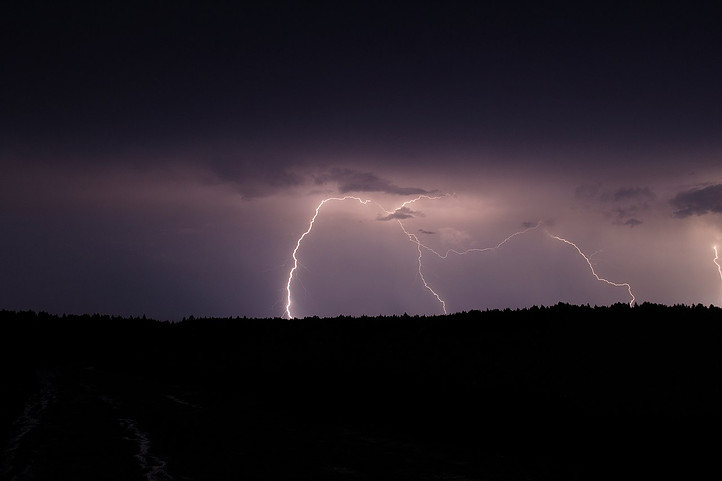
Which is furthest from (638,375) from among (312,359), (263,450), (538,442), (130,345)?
(130,345)

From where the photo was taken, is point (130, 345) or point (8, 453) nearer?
point (8, 453)

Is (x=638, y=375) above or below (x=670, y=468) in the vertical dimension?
above

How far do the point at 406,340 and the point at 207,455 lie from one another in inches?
1100

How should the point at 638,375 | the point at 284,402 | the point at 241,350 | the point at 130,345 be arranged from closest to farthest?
1. the point at 638,375
2. the point at 284,402
3. the point at 241,350
4. the point at 130,345

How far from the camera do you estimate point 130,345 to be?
81.7 meters

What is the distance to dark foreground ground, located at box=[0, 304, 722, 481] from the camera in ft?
43.0

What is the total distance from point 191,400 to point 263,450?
1317 cm

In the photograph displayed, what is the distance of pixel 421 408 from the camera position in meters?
21.9

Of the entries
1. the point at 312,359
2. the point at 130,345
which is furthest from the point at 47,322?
the point at 312,359

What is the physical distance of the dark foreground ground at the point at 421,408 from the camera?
13.1 metres

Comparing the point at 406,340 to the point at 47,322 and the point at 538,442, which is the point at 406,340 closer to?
the point at 538,442

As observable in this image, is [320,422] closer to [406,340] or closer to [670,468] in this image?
[670,468]

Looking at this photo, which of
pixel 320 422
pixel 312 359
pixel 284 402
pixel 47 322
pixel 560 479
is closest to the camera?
pixel 560 479

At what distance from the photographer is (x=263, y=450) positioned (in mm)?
14938
